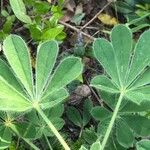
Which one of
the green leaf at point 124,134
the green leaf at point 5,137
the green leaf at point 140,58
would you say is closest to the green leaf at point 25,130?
the green leaf at point 5,137

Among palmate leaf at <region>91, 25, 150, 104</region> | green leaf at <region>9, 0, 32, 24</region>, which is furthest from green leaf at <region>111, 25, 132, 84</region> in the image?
green leaf at <region>9, 0, 32, 24</region>

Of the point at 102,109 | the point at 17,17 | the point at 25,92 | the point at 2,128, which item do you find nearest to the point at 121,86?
the point at 102,109

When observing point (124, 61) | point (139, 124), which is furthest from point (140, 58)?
point (139, 124)

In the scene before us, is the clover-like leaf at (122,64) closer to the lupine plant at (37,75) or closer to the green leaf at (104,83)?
the green leaf at (104,83)

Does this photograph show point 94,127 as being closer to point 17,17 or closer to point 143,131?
point 143,131

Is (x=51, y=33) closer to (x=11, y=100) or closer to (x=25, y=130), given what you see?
(x=25, y=130)

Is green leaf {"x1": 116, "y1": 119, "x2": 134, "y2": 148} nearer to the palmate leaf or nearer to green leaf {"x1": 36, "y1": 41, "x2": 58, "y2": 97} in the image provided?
the palmate leaf

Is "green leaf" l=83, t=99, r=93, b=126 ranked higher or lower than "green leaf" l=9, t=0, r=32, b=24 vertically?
lower
